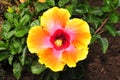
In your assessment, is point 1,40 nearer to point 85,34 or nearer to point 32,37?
point 32,37

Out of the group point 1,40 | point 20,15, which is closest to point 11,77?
point 1,40

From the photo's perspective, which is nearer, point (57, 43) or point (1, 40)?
point (57, 43)

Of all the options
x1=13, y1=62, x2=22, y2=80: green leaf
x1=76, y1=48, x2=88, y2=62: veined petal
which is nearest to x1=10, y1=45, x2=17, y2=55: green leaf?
x1=13, y1=62, x2=22, y2=80: green leaf

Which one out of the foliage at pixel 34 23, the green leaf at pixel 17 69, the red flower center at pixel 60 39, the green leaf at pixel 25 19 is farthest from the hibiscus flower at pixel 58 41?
the green leaf at pixel 17 69

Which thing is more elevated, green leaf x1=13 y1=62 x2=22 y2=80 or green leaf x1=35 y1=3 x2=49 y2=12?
green leaf x1=35 y1=3 x2=49 y2=12

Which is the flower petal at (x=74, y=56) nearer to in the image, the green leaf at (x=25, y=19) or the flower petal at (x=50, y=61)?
the flower petal at (x=50, y=61)

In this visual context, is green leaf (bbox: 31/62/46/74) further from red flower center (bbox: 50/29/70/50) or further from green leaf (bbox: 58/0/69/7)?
green leaf (bbox: 58/0/69/7)

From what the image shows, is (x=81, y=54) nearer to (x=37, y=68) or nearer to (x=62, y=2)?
(x=37, y=68)
